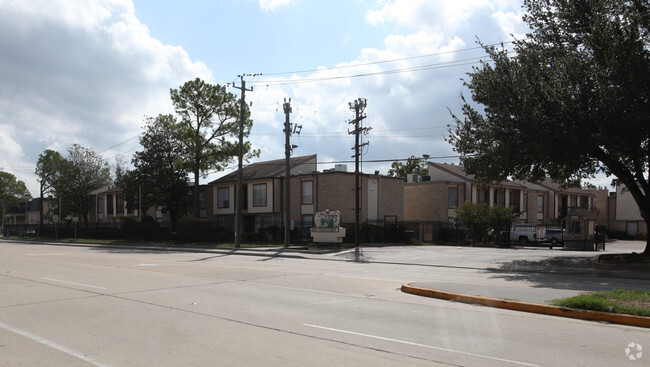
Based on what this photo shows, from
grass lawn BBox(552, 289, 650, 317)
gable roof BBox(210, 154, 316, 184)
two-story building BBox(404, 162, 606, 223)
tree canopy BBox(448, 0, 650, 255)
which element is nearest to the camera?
grass lawn BBox(552, 289, 650, 317)

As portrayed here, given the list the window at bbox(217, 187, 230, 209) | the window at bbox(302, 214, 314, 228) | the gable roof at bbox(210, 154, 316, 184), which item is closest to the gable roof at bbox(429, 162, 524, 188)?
the gable roof at bbox(210, 154, 316, 184)

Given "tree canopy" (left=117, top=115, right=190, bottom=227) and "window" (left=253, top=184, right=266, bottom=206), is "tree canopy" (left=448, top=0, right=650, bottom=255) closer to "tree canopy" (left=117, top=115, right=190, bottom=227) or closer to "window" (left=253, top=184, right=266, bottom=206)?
"window" (left=253, top=184, right=266, bottom=206)

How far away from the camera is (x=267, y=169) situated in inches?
1896

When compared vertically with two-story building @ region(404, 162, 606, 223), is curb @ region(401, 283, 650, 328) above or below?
below

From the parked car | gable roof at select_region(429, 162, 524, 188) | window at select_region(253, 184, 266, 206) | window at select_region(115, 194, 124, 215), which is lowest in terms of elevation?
the parked car

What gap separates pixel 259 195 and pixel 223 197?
5947 mm

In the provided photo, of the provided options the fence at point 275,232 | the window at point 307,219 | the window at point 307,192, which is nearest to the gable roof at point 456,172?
the fence at point 275,232

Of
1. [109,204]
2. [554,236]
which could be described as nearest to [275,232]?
[554,236]

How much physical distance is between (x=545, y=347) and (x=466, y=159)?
58.5 feet

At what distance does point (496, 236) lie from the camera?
38.9 m

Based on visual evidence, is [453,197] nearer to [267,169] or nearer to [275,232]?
[267,169]

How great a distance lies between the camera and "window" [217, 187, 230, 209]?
49406 mm

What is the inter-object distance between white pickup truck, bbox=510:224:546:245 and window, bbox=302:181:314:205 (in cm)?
1839

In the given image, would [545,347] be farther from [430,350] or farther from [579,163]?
[579,163]
